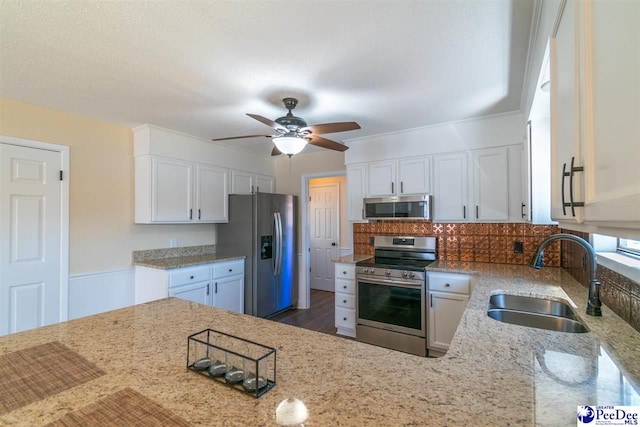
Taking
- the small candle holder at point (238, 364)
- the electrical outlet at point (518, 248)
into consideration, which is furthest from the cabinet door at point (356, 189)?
the small candle holder at point (238, 364)

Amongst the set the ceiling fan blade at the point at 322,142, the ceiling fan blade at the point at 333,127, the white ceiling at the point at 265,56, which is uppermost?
the white ceiling at the point at 265,56

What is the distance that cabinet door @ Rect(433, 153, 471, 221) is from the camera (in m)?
3.12

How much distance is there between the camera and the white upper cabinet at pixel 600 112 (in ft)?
1.78

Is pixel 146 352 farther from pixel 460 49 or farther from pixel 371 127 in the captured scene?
pixel 371 127

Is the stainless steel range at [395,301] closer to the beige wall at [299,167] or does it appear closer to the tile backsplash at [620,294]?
the tile backsplash at [620,294]

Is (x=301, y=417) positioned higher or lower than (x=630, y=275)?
lower

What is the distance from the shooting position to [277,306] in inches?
163

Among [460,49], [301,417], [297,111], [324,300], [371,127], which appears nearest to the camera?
[301,417]

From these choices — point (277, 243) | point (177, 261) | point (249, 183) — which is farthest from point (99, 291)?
point (249, 183)

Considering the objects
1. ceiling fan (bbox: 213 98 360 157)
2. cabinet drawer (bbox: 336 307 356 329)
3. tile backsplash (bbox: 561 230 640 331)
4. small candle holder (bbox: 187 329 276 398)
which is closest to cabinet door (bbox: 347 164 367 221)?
cabinet drawer (bbox: 336 307 356 329)

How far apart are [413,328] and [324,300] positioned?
7.48 ft

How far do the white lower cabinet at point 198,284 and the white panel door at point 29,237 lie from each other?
726mm

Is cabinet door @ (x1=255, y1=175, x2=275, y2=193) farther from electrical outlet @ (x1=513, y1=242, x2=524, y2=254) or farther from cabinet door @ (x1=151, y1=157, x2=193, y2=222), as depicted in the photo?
electrical outlet @ (x1=513, y1=242, x2=524, y2=254)

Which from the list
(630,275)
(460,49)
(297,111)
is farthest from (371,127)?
(630,275)
